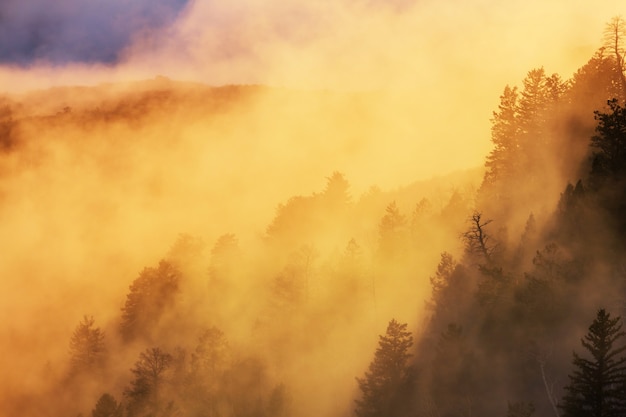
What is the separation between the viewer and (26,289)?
433 feet

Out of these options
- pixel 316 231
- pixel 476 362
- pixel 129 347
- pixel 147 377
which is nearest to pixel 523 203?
pixel 476 362

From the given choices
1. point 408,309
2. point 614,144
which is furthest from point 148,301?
point 614,144

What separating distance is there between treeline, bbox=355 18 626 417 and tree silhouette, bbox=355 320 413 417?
100 millimetres

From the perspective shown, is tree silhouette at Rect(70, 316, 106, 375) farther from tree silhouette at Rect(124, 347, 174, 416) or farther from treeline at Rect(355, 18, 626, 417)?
treeline at Rect(355, 18, 626, 417)

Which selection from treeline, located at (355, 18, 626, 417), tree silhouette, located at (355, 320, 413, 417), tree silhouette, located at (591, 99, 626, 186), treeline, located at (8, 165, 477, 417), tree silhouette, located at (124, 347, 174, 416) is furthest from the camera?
treeline, located at (8, 165, 477, 417)

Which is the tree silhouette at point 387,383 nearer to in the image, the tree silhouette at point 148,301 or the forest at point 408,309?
the forest at point 408,309

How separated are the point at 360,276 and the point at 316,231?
16.0m

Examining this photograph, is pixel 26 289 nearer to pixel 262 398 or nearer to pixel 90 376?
pixel 90 376

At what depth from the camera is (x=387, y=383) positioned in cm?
4959

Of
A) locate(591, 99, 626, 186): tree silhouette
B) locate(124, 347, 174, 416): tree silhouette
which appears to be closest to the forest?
locate(591, 99, 626, 186): tree silhouette

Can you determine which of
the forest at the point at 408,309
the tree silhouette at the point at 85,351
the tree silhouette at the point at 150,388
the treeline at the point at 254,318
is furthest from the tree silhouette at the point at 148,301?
the tree silhouette at the point at 150,388

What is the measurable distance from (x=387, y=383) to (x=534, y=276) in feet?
56.2

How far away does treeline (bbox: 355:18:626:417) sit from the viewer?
131ft

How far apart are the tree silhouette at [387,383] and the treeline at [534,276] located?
0.33ft
